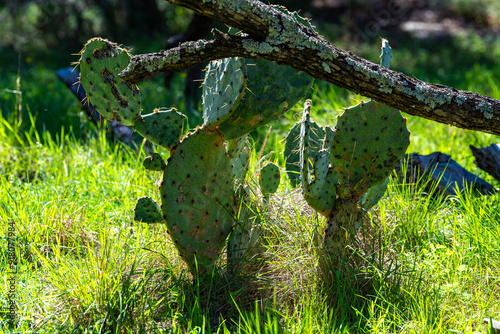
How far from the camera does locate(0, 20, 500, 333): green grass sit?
2439 mm

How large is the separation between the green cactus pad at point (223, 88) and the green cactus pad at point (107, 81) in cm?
38

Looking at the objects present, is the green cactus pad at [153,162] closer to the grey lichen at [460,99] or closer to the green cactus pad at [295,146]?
the green cactus pad at [295,146]

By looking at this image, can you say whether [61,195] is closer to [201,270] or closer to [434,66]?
[201,270]

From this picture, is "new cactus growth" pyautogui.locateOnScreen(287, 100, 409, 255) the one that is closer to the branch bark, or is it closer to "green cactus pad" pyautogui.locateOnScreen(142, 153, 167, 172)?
the branch bark

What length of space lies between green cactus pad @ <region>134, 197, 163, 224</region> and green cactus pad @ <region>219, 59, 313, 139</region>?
52cm

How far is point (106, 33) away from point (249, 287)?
30.1 ft

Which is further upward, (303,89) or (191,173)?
(303,89)

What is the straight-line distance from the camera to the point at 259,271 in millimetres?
2861

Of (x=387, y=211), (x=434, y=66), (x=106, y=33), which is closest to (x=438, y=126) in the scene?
(x=387, y=211)

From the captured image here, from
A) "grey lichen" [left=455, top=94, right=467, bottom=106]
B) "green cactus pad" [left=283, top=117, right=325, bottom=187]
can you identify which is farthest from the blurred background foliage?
"grey lichen" [left=455, top=94, right=467, bottom=106]

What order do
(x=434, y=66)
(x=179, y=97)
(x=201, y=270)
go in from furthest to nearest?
(x=434, y=66)
(x=179, y=97)
(x=201, y=270)

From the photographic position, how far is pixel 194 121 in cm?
514

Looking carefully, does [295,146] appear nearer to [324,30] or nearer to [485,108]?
[485,108]

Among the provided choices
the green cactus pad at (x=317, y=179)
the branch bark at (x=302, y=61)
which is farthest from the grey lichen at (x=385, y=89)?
the green cactus pad at (x=317, y=179)
